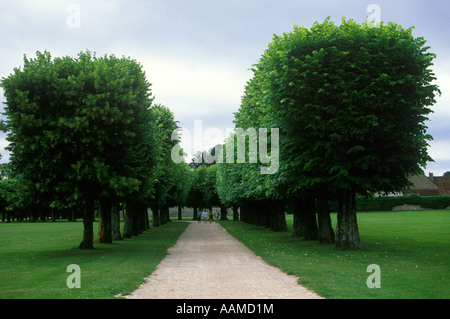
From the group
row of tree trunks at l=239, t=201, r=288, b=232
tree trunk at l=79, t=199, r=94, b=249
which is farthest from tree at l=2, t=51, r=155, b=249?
row of tree trunks at l=239, t=201, r=288, b=232

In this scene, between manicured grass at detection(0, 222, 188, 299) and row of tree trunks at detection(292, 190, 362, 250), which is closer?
manicured grass at detection(0, 222, 188, 299)

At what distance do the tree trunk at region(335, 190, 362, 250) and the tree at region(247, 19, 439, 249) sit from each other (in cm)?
5

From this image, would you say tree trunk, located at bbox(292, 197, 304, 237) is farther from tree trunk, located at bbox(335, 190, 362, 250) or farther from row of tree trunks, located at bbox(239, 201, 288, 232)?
tree trunk, located at bbox(335, 190, 362, 250)

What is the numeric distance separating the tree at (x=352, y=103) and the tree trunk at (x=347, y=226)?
5cm

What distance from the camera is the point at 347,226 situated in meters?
24.2

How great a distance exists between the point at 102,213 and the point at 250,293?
19.1 metres

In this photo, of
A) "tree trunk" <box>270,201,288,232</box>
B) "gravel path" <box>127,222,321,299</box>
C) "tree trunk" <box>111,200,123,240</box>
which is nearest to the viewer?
"gravel path" <box>127,222,321,299</box>

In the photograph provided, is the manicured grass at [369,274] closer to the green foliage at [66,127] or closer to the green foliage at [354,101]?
the green foliage at [354,101]

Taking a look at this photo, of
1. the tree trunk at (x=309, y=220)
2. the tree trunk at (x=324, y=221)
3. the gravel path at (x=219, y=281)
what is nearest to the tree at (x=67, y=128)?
the gravel path at (x=219, y=281)

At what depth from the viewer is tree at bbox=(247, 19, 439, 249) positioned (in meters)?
22.1

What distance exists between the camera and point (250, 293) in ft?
38.3

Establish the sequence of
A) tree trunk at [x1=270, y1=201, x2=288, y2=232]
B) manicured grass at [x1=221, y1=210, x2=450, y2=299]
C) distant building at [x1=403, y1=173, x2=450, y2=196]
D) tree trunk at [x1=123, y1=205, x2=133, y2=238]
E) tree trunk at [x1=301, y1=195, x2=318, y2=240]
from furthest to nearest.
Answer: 1. distant building at [x1=403, y1=173, x2=450, y2=196]
2. tree trunk at [x1=270, y1=201, x2=288, y2=232]
3. tree trunk at [x1=123, y1=205, x2=133, y2=238]
4. tree trunk at [x1=301, y1=195, x2=318, y2=240]
5. manicured grass at [x1=221, y1=210, x2=450, y2=299]

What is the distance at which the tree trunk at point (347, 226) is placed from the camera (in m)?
24.0

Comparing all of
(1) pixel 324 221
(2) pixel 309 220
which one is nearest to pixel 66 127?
(1) pixel 324 221
